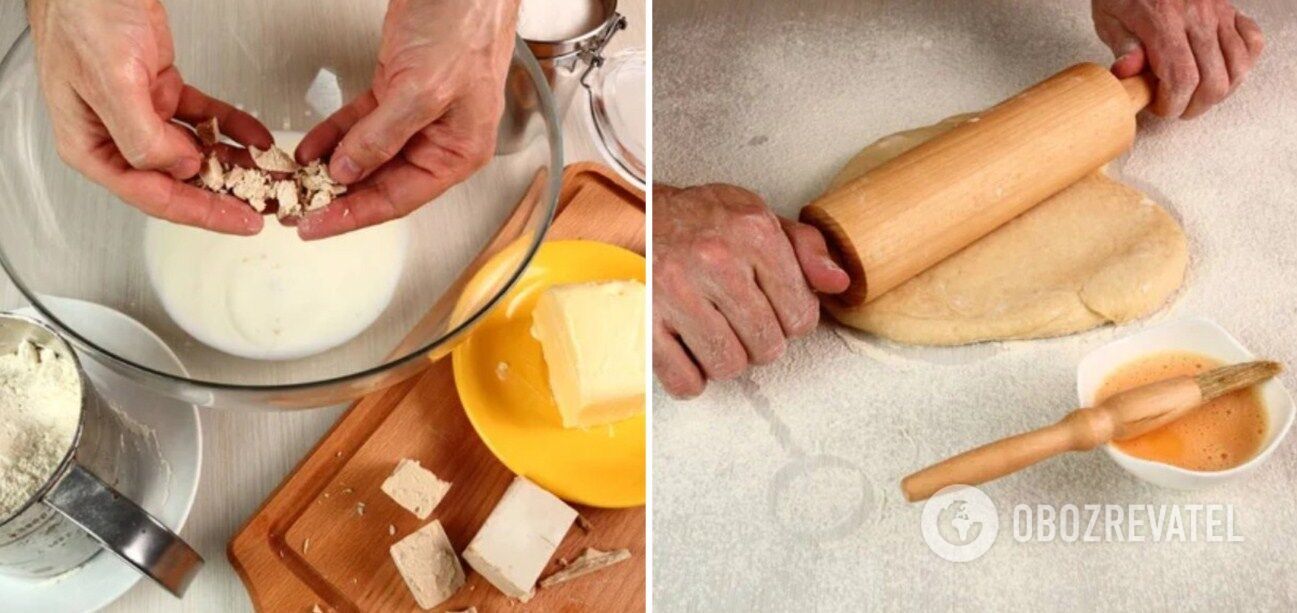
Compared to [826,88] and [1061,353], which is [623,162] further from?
[1061,353]

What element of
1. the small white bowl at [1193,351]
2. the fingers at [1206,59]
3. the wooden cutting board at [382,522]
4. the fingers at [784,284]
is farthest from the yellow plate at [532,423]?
the fingers at [1206,59]

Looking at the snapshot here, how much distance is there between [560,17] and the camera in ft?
2.43

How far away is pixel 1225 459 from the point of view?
1.73 feet

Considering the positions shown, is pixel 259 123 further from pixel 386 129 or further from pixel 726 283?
pixel 726 283

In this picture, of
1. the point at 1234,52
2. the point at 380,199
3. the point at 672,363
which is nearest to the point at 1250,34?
the point at 1234,52

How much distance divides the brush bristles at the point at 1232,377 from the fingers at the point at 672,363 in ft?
0.82

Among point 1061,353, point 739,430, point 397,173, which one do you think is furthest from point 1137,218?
point 397,173

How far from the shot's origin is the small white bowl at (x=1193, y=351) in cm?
51

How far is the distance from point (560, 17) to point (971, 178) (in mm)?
317

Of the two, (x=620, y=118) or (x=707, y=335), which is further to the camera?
(x=620, y=118)

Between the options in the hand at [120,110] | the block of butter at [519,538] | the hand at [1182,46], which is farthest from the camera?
the hand at [1182,46]

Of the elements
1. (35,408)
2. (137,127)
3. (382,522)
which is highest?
(137,127)

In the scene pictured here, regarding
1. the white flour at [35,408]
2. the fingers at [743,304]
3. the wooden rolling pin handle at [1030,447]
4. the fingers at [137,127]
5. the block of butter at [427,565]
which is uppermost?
the fingers at [137,127]

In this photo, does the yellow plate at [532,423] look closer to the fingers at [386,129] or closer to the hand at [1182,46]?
the fingers at [386,129]
